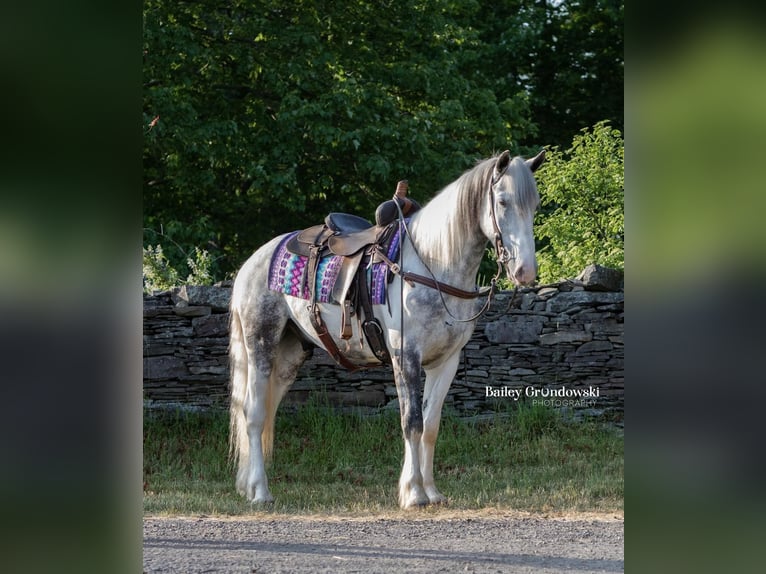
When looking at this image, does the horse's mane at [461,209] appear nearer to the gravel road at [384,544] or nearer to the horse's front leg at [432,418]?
the horse's front leg at [432,418]

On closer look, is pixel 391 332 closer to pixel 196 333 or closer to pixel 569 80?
pixel 196 333

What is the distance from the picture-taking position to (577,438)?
7.19 meters

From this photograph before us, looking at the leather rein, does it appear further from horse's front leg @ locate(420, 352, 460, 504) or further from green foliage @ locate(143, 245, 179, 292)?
green foliage @ locate(143, 245, 179, 292)

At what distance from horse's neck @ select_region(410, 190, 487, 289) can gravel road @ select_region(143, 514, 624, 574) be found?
1.38 m

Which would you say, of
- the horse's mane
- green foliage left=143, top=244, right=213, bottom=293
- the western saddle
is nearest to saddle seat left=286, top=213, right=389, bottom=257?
the western saddle

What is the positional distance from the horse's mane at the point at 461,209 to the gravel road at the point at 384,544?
4.98ft

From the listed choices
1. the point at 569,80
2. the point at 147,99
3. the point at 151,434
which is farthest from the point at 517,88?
the point at 151,434

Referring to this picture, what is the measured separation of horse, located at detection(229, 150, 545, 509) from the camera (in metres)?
4.65

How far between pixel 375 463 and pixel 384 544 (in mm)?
2503

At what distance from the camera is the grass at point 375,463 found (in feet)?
18.3

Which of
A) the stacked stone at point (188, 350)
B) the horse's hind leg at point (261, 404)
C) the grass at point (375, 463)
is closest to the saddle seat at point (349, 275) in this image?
the horse's hind leg at point (261, 404)

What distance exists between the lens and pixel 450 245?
500 cm
